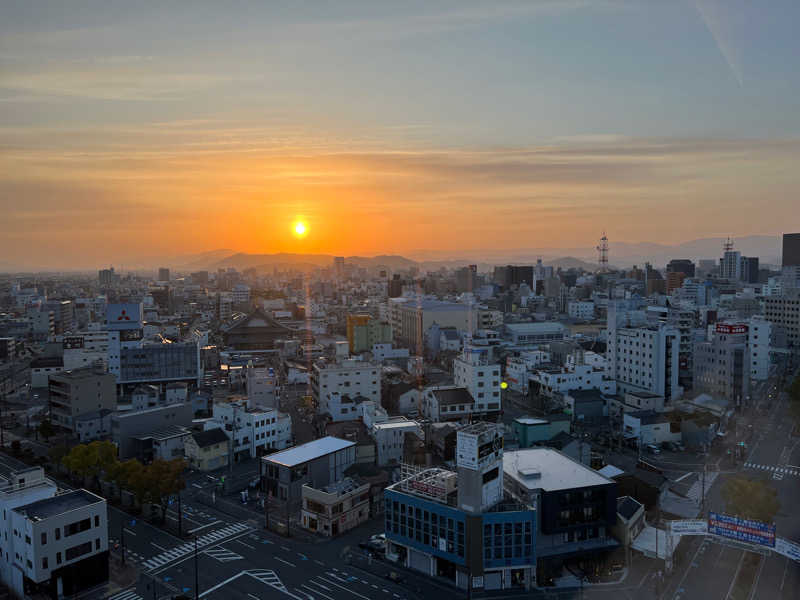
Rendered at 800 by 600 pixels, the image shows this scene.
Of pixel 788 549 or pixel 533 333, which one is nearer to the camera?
pixel 788 549

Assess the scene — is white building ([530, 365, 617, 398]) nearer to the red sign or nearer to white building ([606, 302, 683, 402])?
white building ([606, 302, 683, 402])

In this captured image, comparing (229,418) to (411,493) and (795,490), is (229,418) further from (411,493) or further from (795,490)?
(795,490)

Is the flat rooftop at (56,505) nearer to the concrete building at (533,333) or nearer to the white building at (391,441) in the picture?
the white building at (391,441)

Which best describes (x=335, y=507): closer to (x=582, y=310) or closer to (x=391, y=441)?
(x=391, y=441)

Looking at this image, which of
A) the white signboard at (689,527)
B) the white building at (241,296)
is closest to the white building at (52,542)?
the white signboard at (689,527)

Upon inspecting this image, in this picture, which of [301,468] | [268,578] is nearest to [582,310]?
[301,468]

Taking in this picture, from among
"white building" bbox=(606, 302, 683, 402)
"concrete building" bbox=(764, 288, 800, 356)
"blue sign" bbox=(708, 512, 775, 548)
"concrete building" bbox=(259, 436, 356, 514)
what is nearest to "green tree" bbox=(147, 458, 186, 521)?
"concrete building" bbox=(259, 436, 356, 514)
